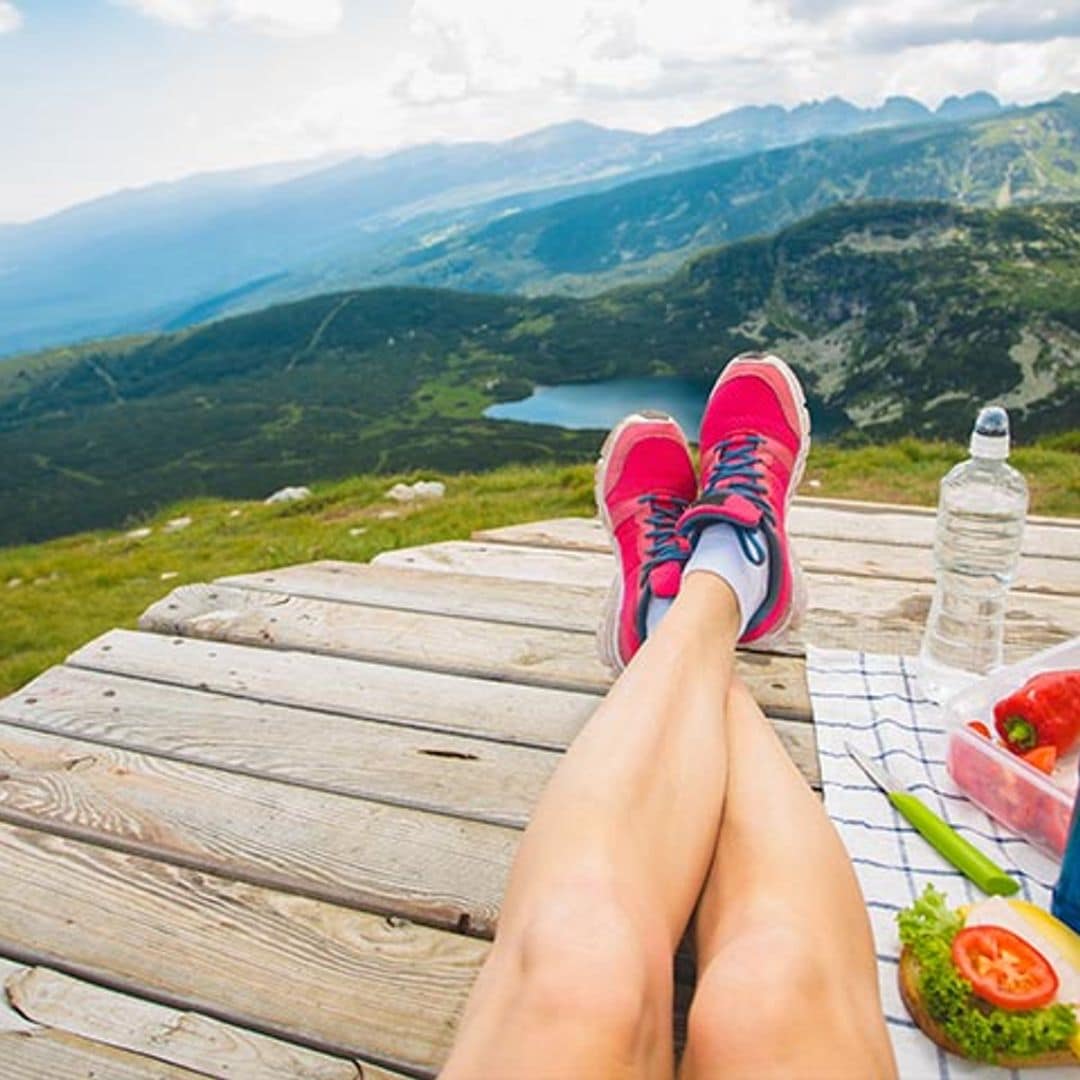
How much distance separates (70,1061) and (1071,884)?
1.91 meters

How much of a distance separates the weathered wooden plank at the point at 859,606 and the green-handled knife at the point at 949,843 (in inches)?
40.4

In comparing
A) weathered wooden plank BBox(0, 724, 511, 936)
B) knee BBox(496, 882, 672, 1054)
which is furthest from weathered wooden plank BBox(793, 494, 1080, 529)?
knee BBox(496, 882, 672, 1054)

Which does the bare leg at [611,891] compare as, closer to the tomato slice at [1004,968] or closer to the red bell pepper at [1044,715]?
the tomato slice at [1004,968]

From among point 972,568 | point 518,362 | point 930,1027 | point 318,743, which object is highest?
point 972,568

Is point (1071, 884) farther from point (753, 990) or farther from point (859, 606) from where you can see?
point (859, 606)

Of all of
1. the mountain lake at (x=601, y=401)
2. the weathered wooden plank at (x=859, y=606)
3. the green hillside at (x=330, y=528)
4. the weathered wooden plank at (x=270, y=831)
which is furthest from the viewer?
the mountain lake at (x=601, y=401)

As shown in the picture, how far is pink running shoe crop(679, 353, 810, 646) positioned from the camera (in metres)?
2.89

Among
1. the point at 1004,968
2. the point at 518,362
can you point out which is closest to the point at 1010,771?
the point at 1004,968

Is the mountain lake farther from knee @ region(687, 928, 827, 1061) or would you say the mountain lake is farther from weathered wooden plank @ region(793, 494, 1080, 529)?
knee @ region(687, 928, 827, 1061)

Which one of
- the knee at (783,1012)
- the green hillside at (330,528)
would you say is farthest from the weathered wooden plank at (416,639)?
the green hillside at (330,528)

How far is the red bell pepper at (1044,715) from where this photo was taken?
78.9 inches

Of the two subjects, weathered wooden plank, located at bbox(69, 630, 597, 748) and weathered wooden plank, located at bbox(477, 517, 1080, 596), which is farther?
weathered wooden plank, located at bbox(477, 517, 1080, 596)

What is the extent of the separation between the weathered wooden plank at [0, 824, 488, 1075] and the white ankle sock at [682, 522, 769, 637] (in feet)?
4.07

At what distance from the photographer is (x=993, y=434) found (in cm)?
242
